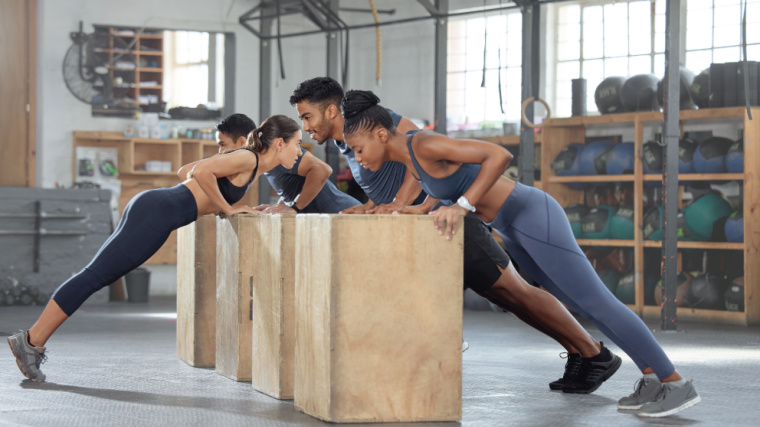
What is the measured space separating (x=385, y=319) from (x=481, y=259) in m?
0.85

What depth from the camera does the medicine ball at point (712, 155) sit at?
25.0ft

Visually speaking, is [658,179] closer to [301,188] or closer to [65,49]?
[301,188]

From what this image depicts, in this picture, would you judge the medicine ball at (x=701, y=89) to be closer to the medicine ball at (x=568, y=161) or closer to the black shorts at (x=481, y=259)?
the medicine ball at (x=568, y=161)

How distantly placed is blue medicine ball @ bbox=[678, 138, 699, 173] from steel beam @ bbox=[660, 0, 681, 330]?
0.81 m

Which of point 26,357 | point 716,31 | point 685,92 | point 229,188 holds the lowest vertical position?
point 26,357

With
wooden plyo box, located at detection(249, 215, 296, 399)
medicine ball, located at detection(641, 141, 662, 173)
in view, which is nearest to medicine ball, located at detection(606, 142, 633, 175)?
medicine ball, located at detection(641, 141, 662, 173)

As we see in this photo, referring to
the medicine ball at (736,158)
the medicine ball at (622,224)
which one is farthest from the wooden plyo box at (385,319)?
the medicine ball at (622,224)

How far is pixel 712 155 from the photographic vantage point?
7.65 metres

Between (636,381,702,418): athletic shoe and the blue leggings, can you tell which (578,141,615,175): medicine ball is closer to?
the blue leggings

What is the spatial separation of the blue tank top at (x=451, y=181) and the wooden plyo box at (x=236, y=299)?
0.95 meters

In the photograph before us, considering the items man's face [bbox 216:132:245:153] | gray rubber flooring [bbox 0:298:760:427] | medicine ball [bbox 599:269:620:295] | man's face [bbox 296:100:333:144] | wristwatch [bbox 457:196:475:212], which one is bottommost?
gray rubber flooring [bbox 0:298:760:427]

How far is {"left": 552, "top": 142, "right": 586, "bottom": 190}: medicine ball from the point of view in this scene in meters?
8.44

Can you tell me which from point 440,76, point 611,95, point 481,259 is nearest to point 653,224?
point 611,95

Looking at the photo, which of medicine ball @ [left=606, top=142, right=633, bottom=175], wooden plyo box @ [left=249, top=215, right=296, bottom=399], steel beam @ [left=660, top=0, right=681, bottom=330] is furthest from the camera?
medicine ball @ [left=606, top=142, right=633, bottom=175]
